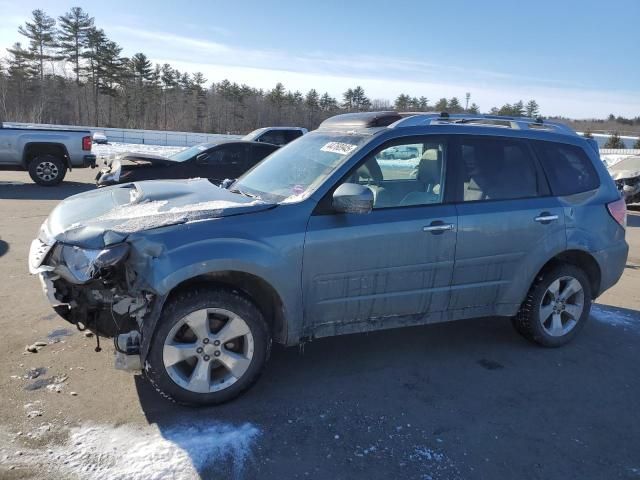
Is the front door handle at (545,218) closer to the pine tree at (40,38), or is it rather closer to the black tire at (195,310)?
the black tire at (195,310)

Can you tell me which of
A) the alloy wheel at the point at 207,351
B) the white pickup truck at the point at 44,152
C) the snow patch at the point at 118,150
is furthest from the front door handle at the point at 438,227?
the snow patch at the point at 118,150

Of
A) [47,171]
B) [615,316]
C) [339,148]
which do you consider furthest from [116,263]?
[47,171]

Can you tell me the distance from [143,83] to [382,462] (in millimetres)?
67174

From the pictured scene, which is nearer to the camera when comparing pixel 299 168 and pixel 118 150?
pixel 299 168

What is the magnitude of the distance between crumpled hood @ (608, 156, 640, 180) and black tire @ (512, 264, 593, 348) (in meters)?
10.7

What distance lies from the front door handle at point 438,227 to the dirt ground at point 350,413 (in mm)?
1107

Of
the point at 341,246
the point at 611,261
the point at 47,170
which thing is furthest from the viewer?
the point at 47,170

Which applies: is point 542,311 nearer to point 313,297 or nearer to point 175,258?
point 313,297

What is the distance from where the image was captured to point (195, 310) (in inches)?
130

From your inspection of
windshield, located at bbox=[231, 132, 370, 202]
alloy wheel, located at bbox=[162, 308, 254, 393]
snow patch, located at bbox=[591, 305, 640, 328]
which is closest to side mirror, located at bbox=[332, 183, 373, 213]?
windshield, located at bbox=[231, 132, 370, 202]

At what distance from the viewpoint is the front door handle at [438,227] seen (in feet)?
12.9

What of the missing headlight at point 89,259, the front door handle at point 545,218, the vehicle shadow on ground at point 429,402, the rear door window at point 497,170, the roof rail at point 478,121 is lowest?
the vehicle shadow on ground at point 429,402

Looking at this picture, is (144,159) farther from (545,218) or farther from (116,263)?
(545,218)

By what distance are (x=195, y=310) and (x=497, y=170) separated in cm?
266
